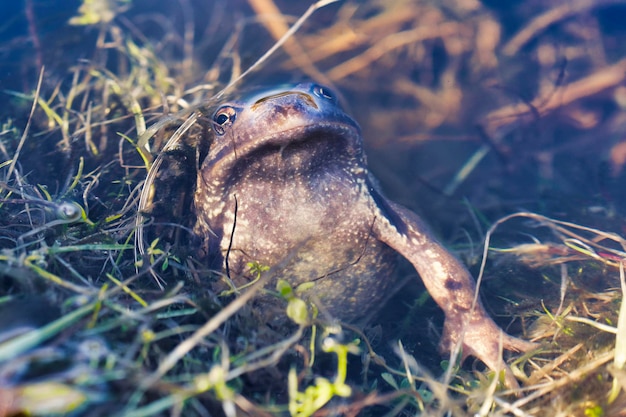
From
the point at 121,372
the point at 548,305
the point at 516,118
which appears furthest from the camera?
the point at 516,118

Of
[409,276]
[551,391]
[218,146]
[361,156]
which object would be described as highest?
[218,146]

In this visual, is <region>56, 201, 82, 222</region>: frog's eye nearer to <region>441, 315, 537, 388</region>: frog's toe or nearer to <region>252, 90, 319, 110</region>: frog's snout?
<region>252, 90, 319, 110</region>: frog's snout

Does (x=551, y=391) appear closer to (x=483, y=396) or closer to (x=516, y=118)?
(x=483, y=396)

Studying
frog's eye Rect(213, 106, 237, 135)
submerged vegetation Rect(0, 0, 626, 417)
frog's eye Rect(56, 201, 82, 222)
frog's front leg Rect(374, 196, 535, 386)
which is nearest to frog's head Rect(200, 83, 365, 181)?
frog's eye Rect(213, 106, 237, 135)

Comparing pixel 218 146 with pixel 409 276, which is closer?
pixel 218 146

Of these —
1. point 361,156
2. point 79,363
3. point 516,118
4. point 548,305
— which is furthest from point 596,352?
point 516,118

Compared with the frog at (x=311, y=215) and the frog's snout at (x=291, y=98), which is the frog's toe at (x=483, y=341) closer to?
the frog at (x=311, y=215)

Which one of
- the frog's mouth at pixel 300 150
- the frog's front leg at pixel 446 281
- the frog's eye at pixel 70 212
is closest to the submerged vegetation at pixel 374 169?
the frog's eye at pixel 70 212
